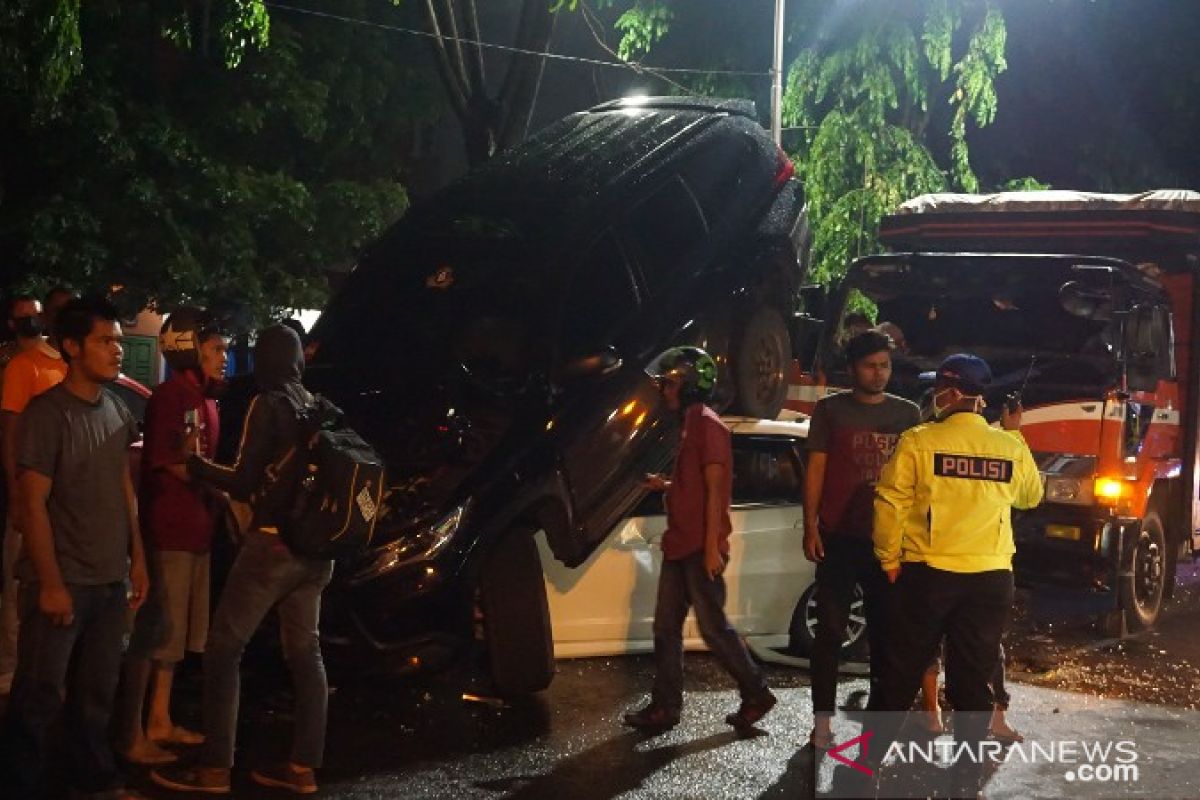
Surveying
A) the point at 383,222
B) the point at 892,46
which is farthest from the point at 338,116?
the point at 892,46

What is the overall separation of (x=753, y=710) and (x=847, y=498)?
3.69 ft

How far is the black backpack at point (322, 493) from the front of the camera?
5.16 m

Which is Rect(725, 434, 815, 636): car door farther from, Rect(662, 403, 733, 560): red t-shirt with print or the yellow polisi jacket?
the yellow polisi jacket

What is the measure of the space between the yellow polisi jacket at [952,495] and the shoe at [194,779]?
8.47 ft

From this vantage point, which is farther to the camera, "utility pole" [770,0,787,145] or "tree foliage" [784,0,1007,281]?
"utility pole" [770,0,787,145]

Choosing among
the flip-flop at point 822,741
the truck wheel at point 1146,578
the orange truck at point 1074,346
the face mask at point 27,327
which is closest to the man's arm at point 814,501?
the flip-flop at point 822,741

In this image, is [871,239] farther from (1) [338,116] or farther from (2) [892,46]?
(1) [338,116]

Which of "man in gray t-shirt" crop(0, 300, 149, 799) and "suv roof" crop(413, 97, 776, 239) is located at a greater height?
"suv roof" crop(413, 97, 776, 239)

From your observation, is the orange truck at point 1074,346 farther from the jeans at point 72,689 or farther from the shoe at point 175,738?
the jeans at point 72,689

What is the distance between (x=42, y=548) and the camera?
4.86 meters

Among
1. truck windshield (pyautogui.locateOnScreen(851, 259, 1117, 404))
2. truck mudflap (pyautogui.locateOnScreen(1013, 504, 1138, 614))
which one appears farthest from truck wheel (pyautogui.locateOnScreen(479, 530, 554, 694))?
truck windshield (pyautogui.locateOnScreen(851, 259, 1117, 404))

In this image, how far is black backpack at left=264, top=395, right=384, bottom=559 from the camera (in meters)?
5.16

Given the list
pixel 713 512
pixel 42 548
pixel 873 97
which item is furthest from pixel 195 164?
pixel 42 548

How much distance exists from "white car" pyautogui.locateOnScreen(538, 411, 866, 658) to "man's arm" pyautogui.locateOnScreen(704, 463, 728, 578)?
1063mm
